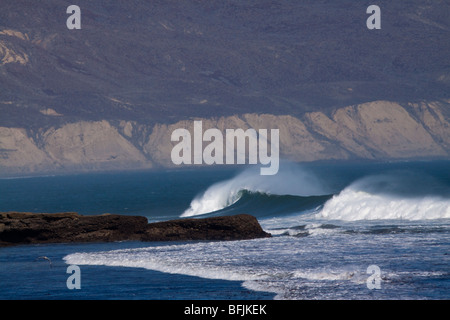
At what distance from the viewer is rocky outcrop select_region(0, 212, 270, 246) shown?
33.7 metres

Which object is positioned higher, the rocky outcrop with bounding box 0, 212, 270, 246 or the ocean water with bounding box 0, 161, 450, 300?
the rocky outcrop with bounding box 0, 212, 270, 246

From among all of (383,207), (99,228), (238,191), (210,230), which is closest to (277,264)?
(210,230)

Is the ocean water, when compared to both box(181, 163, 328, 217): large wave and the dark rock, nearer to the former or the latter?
the dark rock

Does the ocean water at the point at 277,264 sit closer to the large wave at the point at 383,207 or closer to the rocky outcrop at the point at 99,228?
the large wave at the point at 383,207

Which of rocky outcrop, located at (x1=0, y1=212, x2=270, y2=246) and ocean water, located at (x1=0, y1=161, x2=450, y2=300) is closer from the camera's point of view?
ocean water, located at (x1=0, y1=161, x2=450, y2=300)

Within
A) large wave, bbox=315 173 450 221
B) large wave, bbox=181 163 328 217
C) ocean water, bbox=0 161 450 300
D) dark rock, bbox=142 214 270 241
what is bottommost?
ocean water, bbox=0 161 450 300

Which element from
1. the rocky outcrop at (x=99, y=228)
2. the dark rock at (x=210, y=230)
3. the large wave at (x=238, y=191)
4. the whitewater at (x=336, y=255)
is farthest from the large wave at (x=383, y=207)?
the large wave at (x=238, y=191)

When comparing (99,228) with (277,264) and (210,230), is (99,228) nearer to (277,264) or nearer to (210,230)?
(210,230)

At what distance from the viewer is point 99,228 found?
35.0 meters

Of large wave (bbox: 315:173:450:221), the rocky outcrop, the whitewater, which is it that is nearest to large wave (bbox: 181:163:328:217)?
large wave (bbox: 315:173:450:221)

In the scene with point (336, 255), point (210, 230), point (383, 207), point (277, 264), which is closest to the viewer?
point (277, 264)

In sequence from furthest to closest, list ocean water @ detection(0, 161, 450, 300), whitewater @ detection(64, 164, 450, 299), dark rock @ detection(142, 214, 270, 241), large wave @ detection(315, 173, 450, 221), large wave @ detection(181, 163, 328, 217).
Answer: large wave @ detection(181, 163, 328, 217) → large wave @ detection(315, 173, 450, 221) → dark rock @ detection(142, 214, 270, 241) → whitewater @ detection(64, 164, 450, 299) → ocean water @ detection(0, 161, 450, 300)

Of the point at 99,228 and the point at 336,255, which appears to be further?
the point at 99,228
